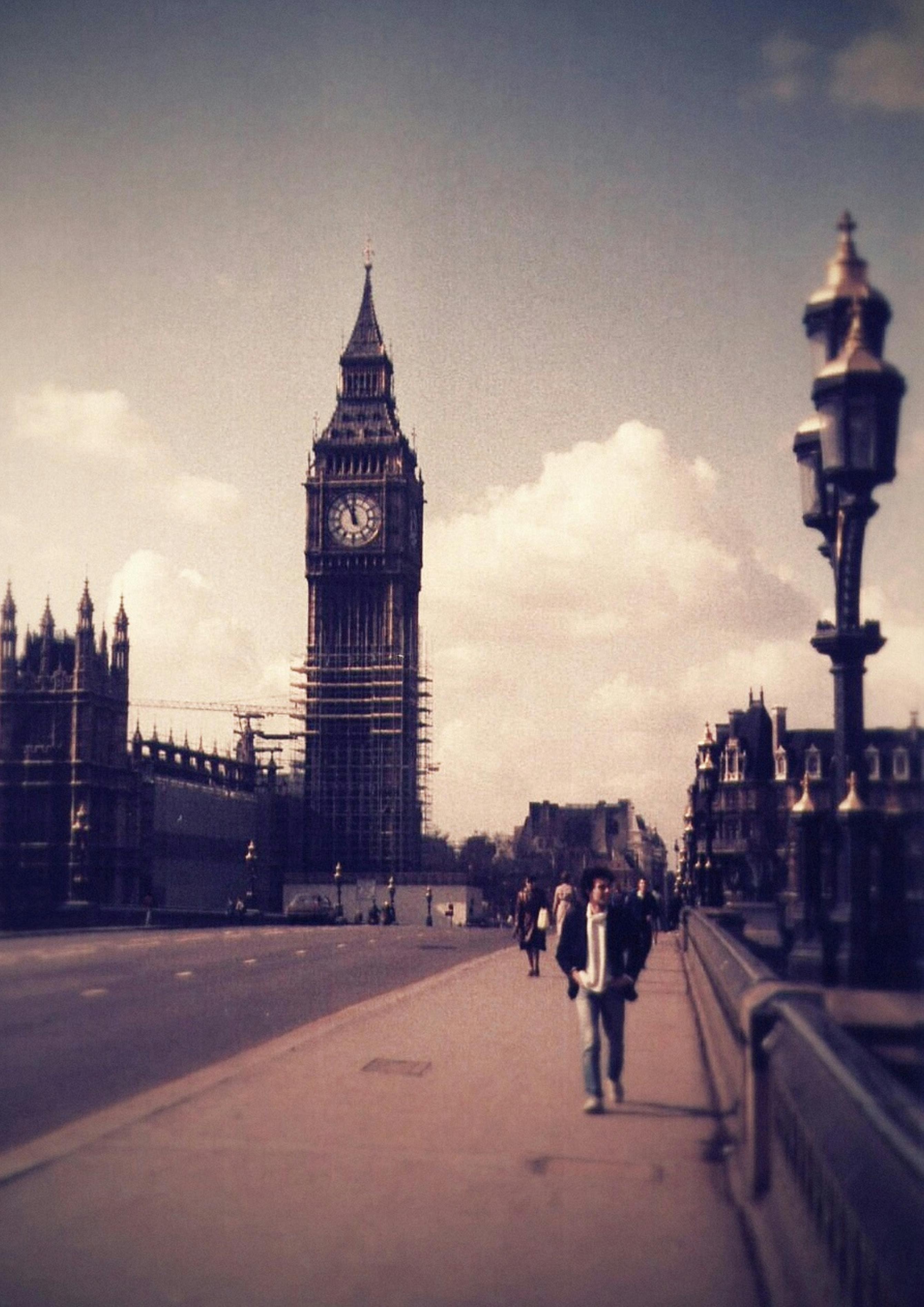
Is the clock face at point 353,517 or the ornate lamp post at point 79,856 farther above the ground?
the clock face at point 353,517

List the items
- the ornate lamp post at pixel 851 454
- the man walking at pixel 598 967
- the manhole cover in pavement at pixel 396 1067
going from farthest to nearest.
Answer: the manhole cover in pavement at pixel 396 1067 < the man walking at pixel 598 967 < the ornate lamp post at pixel 851 454

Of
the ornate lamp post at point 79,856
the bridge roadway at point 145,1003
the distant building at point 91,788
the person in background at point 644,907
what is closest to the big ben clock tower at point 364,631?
the distant building at point 91,788

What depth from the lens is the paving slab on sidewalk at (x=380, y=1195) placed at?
6.84 metres

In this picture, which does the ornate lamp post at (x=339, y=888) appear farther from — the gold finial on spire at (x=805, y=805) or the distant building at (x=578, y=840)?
the gold finial on spire at (x=805, y=805)

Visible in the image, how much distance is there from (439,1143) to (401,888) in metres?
134

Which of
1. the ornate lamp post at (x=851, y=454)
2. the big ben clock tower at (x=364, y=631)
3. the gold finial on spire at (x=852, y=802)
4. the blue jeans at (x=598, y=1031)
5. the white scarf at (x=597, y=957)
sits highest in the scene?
the big ben clock tower at (x=364, y=631)

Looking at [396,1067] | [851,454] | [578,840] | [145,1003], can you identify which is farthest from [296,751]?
[851,454]

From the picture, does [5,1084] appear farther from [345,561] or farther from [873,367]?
[345,561]

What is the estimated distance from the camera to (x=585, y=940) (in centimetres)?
1278

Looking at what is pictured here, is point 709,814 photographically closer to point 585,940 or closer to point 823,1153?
point 585,940

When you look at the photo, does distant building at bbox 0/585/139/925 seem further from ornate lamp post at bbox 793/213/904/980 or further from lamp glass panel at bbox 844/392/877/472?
lamp glass panel at bbox 844/392/877/472

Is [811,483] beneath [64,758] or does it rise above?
beneath

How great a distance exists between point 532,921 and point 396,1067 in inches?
640

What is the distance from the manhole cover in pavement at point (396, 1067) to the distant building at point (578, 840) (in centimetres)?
15518
